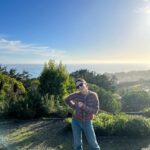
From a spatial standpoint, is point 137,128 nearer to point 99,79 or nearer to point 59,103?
point 59,103

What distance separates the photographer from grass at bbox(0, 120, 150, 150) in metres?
7.18

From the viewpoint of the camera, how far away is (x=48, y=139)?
25.7 ft

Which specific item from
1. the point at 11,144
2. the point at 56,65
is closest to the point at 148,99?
the point at 56,65

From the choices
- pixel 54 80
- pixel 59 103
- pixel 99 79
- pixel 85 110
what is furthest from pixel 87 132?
A: pixel 99 79

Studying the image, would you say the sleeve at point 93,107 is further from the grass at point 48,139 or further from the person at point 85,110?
the grass at point 48,139

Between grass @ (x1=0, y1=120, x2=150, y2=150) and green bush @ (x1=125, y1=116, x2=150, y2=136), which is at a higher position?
green bush @ (x1=125, y1=116, x2=150, y2=136)

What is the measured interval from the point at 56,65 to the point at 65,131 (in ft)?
22.3

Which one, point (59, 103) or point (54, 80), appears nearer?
point (59, 103)

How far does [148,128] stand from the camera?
7727 mm

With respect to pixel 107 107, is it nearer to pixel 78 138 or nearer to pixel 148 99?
pixel 148 99

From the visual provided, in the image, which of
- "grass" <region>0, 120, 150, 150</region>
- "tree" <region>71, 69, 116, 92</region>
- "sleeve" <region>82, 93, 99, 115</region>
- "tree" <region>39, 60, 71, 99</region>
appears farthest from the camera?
"tree" <region>71, 69, 116, 92</region>

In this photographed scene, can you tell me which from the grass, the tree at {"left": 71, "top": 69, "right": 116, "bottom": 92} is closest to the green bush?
the grass

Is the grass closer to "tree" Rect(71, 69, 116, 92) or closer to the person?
the person

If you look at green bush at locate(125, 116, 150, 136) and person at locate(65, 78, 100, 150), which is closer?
person at locate(65, 78, 100, 150)
